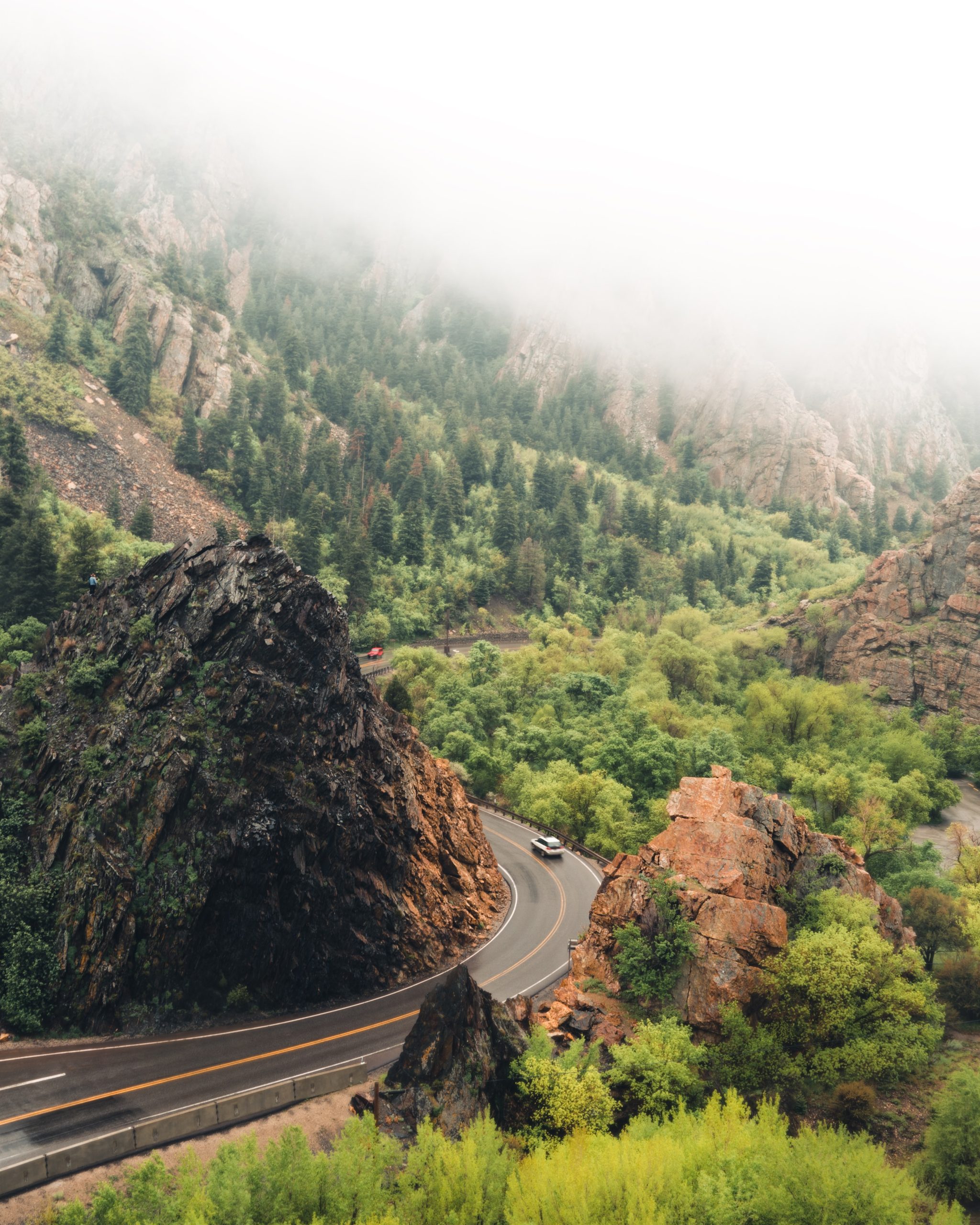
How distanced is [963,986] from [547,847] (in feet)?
72.5

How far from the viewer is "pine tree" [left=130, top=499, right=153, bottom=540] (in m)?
73.6

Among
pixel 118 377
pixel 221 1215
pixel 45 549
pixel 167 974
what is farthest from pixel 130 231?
pixel 221 1215

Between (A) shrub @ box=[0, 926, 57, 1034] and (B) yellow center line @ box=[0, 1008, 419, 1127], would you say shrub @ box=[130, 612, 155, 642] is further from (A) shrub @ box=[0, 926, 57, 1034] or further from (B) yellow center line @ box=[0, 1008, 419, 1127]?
(B) yellow center line @ box=[0, 1008, 419, 1127]

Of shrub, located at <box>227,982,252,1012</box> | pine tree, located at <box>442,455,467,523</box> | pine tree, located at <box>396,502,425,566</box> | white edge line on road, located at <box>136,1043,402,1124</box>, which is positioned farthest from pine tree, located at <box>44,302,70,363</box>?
white edge line on road, located at <box>136,1043,402,1124</box>

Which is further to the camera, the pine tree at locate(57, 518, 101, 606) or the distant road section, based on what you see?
the distant road section

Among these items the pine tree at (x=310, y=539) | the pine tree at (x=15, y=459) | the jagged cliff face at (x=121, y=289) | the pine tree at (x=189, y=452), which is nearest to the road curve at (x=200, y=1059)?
the pine tree at (x=310, y=539)

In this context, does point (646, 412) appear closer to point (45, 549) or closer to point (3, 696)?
point (45, 549)

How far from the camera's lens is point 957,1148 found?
24172 millimetres

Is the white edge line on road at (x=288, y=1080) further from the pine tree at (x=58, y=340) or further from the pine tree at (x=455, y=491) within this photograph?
the pine tree at (x=58, y=340)

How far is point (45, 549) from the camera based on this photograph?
2076 inches

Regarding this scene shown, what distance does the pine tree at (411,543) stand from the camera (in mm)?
94812

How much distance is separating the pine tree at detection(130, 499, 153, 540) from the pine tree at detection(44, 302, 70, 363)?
116ft

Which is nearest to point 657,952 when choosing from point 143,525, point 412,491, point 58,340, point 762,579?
point 143,525

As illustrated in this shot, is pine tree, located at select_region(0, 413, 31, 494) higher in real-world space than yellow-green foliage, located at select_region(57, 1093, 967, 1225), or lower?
lower
